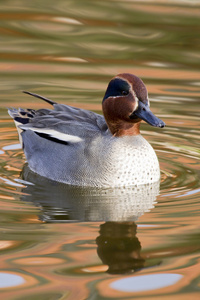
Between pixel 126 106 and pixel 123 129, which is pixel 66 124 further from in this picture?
pixel 126 106

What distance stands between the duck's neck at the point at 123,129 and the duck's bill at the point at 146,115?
263 millimetres

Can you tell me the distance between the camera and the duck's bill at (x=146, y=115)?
767cm

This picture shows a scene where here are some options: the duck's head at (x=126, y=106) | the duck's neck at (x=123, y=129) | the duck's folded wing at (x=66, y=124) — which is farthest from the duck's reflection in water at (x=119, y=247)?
the duck's folded wing at (x=66, y=124)

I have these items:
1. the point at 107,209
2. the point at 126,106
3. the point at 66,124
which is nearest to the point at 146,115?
the point at 126,106

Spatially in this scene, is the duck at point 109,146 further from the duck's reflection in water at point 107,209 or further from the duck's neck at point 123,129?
the duck's reflection in water at point 107,209

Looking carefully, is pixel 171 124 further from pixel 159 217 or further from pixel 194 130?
pixel 159 217

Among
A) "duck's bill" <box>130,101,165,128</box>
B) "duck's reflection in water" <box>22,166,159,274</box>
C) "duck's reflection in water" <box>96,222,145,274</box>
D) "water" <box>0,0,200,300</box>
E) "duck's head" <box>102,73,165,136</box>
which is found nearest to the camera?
"water" <box>0,0,200,300</box>

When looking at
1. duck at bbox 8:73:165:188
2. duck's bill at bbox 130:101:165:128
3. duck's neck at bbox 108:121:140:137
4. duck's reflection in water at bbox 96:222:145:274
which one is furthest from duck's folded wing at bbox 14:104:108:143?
duck's reflection in water at bbox 96:222:145:274

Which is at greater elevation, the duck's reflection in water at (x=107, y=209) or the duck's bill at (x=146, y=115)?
the duck's bill at (x=146, y=115)

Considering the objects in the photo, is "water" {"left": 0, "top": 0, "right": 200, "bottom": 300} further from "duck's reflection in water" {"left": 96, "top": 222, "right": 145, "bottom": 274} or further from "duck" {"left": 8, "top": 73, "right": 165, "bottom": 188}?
"duck" {"left": 8, "top": 73, "right": 165, "bottom": 188}

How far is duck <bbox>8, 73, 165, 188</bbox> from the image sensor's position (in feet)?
26.2

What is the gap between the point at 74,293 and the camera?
5.50 meters

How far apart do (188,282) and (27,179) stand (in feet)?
10.9

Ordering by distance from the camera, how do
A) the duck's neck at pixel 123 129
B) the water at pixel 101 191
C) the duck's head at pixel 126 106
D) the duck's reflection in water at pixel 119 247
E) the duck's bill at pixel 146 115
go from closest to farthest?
1. the water at pixel 101 191
2. the duck's reflection in water at pixel 119 247
3. the duck's bill at pixel 146 115
4. the duck's head at pixel 126 106
5. the duck's neck at pixel 123 129
